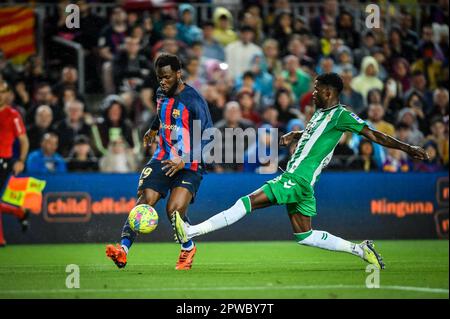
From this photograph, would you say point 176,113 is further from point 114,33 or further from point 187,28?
point 187,28

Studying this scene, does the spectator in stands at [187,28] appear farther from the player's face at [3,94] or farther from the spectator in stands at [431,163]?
the spectator in stands at [431,163]

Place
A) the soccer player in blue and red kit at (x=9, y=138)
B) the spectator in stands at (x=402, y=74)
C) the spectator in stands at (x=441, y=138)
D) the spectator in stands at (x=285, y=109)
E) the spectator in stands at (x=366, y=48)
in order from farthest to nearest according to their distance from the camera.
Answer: the spectator in stands at (x=366, y=48), the spectator in stands at (x=402, y=74), the spectator in stands at (x=441, y=138), the spectator in stands at (x=285, y=109), the soccer player in blue and red kit at (x=9, y=138)

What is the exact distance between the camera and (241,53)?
18.8 metres

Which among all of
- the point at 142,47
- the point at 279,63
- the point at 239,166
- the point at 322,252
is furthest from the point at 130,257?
the point at 279,63

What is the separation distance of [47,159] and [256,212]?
366 centimetres

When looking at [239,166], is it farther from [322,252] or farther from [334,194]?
[322,252]

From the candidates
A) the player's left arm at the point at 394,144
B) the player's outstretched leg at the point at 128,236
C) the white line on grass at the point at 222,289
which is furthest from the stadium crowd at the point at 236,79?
the white line on grass at the point at 222,289

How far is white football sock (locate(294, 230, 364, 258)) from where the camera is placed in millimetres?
10617

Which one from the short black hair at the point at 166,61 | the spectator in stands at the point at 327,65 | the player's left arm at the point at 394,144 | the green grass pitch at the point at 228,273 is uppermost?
the spectator in stands at the point at 327,65

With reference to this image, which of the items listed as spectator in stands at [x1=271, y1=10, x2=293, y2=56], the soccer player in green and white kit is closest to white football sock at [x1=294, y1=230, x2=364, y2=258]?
the soccer player in green and white kit

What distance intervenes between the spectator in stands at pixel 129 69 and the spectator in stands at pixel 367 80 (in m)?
3.94

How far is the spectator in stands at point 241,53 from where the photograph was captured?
1872cm

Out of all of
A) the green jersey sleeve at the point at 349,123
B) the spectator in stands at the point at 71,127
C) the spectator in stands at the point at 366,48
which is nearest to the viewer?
the green jersey sleeve at the point at 349,123

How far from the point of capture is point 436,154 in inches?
695
